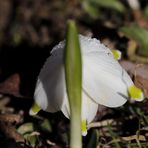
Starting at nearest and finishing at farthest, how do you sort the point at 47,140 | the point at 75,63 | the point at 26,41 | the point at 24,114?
the point at 75,63 → the point at 47,140 → the point at 24,114 → the point at 26,41

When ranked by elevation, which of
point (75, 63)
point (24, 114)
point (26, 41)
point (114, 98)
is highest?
point (75, 63)

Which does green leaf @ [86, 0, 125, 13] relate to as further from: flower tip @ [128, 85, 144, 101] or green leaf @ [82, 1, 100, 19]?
flower tip @ [128, 85, 144, 101]

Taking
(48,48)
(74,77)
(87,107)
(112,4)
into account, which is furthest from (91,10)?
(74,77)

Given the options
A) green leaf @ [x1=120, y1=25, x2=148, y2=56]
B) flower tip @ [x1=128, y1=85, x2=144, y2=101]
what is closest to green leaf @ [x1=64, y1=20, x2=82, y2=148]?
flower tip @ [x1=128, y1=85, x2=144, y2=101]

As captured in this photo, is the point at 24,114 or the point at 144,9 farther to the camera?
the point at 144,9

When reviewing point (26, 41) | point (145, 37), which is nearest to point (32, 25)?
point (26, 41)

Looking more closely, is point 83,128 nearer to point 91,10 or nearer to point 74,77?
point 74,77

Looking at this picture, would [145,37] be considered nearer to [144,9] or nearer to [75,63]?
[144,9]
